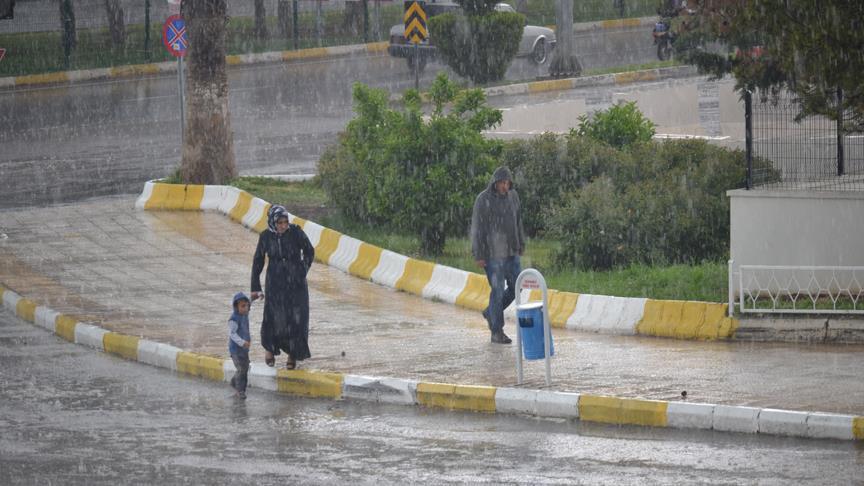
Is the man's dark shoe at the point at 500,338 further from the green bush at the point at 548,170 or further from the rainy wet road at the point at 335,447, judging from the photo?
the green bush at the point at 548,170

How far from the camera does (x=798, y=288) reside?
14.8 m

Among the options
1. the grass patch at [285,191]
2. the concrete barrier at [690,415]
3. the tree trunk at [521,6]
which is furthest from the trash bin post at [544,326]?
the tree trunk at [521,6]

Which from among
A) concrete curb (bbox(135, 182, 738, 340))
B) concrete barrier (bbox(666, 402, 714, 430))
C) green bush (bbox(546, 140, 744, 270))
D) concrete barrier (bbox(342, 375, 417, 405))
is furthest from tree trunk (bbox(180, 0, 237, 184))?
concrete barrier (bbox(666, 402, 714, 430))

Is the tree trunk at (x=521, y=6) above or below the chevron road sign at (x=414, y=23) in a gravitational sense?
above

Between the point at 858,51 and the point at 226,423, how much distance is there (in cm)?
636

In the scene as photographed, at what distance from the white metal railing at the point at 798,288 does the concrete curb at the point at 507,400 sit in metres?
3.26

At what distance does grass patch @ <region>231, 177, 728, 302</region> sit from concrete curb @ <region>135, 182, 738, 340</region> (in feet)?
2.20

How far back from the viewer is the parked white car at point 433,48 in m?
40.1

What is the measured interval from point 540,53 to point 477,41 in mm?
6473

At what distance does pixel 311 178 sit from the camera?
85.1 feet

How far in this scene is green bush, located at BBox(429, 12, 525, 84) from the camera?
36.9m

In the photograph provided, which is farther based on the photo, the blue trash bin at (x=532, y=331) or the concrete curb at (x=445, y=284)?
the concrete curb at (x=445, y=284)

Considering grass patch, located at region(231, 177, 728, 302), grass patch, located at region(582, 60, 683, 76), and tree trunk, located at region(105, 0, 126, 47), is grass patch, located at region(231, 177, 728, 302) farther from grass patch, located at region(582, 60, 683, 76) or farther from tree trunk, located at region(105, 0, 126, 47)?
tree trunk, located at region(105, 0, 126, 47)

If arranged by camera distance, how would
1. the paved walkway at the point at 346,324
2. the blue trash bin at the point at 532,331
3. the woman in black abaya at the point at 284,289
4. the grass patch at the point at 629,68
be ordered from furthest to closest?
1. the grass patch at the point at 629,68
2. the woman in black abaya at the point at 284,289
3. the blue trash bin at the point at 532,331
4. the paved walkway at the point at 346,324
